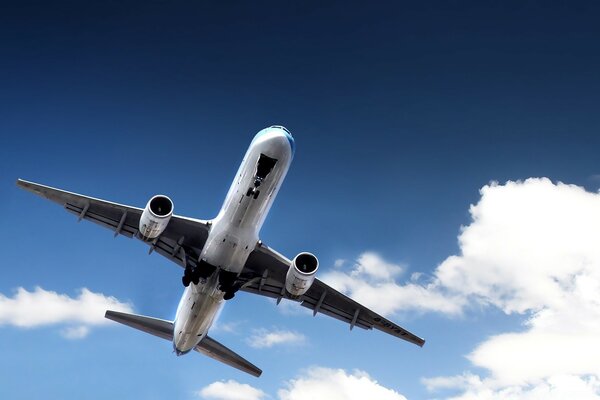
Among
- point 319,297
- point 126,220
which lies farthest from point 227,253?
point 319,297

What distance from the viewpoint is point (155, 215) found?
A: 20.1 meters

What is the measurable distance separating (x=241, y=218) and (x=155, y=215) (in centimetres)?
309

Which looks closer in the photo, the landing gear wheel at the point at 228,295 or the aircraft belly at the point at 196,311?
the aircraft belly at the point at 196,311

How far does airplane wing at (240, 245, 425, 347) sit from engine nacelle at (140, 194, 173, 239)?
5.15 meters

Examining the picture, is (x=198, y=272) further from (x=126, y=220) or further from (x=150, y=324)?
(x=150, y=324)

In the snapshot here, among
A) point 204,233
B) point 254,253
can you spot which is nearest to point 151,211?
point 204,233

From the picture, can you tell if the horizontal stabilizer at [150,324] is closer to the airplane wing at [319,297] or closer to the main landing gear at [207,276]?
the airplane wing at [319,297]

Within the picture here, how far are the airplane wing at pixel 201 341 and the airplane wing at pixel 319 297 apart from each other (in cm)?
A: 378

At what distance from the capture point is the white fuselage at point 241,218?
64.6 ft

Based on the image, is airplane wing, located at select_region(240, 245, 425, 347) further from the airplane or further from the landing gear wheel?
the landing gear wheel

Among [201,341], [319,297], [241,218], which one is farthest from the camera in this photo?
[201,341]

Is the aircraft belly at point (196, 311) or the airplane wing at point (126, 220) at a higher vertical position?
the airplane wing at point (126, 220)

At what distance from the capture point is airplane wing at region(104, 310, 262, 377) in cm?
2723

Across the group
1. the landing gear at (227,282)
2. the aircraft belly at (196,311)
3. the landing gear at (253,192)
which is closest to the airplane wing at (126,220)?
the aircraft belly at (196,311)
